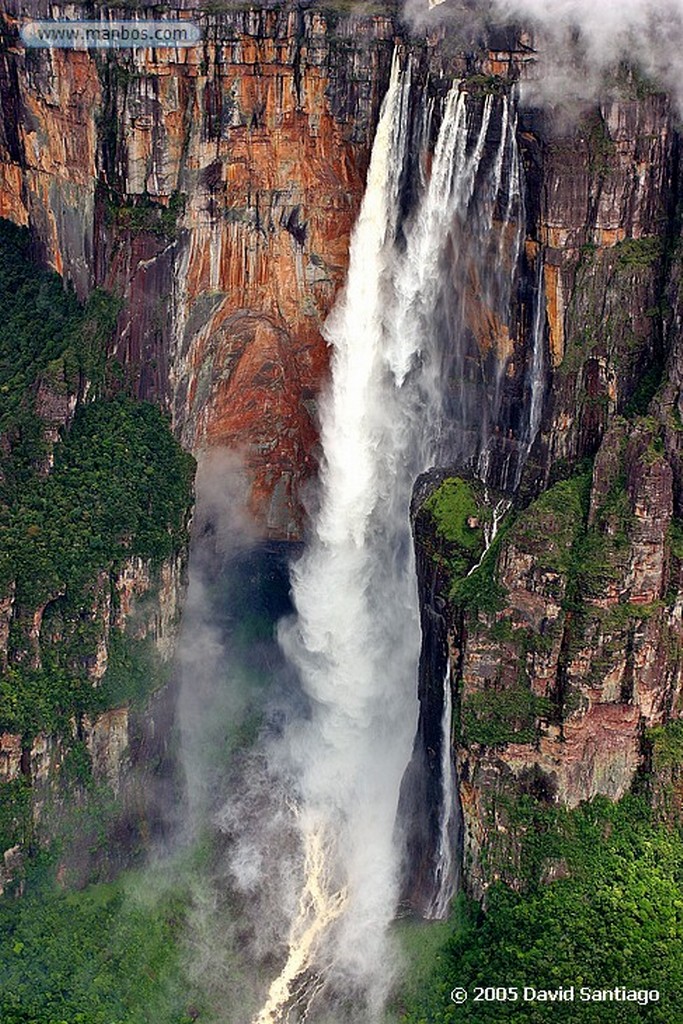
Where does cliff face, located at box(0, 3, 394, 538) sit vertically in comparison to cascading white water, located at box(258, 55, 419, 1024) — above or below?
above

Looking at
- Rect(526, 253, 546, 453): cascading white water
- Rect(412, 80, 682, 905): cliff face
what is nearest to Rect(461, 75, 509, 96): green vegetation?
Rect(412, 80, 682, 905): cliff face

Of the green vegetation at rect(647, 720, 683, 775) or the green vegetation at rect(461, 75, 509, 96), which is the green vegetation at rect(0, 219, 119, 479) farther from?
the green vegetation at rect(647, 720, 683, 775)

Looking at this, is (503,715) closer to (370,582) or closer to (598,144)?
(370,582)

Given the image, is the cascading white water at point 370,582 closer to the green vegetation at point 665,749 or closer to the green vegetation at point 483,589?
the green vegetation at point 483,589

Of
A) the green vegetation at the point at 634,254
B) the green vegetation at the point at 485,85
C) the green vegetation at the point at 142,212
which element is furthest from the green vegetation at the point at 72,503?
the green vegetation at the point at 634,254

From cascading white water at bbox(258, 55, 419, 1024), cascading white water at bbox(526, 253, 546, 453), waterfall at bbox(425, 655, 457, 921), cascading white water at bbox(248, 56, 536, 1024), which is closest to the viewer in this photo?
cascading white water at bbox(526, 253, 546, 453)

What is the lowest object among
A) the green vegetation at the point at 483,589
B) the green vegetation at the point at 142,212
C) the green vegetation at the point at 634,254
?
the green vegetation at the point at 483,589

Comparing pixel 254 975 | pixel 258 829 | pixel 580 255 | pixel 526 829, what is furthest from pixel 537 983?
pixel 580 255
